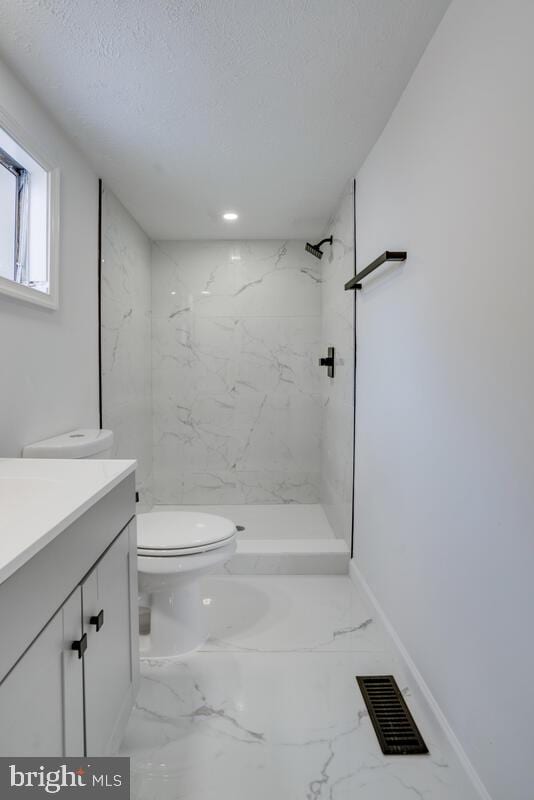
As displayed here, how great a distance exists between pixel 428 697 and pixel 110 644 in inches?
39.2

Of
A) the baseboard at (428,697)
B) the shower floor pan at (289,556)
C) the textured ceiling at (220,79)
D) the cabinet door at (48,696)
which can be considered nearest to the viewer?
the cabinet door at (48,696)

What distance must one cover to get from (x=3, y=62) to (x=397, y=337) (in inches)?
64.5

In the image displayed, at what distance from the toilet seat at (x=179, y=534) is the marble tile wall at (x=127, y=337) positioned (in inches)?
29.9

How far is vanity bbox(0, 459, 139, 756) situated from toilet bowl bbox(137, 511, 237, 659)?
36cm

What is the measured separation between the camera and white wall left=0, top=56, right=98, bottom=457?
62.3 inches

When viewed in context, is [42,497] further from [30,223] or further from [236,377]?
[236,377]

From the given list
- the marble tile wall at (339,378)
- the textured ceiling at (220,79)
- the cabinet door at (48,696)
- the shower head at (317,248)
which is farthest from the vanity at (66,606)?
the shower head at (317,248)

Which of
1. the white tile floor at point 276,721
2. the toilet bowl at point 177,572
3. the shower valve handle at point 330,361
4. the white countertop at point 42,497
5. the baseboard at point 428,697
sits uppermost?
the shower valve handle at point 330,361

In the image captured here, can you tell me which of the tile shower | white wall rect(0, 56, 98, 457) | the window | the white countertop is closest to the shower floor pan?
the tile shower

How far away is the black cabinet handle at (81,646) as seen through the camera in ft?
2.99

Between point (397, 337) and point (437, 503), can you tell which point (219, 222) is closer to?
point (397, 337)

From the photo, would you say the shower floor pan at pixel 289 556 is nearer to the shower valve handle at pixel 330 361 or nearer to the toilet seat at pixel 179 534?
the toilet seat at pixel 179 534

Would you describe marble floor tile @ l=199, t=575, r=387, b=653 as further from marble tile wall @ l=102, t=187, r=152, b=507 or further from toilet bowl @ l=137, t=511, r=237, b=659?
marble tile wall @ l=102, t=187, r=152, b=507

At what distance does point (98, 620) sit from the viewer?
103 cm
